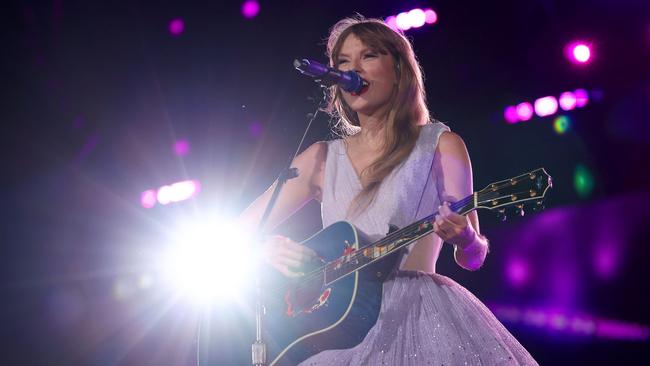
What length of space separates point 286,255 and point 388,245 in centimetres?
58

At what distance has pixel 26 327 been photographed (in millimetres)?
5152

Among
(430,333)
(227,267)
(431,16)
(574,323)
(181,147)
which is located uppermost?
(431,16)

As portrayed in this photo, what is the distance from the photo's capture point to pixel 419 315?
2.30 metres

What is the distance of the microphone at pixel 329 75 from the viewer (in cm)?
244

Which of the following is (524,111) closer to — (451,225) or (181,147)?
(181,147)

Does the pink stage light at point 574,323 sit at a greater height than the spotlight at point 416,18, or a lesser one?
lesser

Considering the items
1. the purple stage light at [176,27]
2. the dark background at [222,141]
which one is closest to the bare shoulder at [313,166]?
the dark background at [222,141]

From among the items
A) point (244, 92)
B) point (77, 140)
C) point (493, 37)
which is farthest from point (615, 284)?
point (77, 140)

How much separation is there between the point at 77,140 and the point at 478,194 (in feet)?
13.1

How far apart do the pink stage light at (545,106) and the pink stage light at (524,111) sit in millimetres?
54

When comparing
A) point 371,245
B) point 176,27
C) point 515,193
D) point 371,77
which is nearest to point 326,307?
point 371,245

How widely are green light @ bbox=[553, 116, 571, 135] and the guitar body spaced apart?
288 cm

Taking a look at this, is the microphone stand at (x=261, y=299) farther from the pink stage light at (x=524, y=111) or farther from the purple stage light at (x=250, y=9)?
the purple stage light at (x=250, y=9)

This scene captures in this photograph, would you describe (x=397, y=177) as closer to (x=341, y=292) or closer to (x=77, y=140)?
(x=341, y=292)
